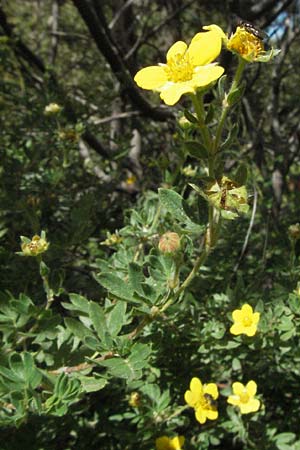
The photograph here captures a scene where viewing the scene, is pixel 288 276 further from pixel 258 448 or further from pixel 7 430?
pixel 7 430

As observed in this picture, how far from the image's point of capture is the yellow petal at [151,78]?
41.2 inches

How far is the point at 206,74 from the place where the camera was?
0.97m

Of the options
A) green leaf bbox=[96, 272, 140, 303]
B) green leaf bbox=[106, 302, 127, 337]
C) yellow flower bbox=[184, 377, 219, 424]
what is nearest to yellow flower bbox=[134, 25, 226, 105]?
green leaf bbox=[96, 272, 140, 303]

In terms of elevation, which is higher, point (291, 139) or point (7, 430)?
point (291, 139)

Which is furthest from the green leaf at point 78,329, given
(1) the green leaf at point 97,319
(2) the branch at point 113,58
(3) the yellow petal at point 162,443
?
(2) the branch at point 113,58

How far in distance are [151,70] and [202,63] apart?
12 cm

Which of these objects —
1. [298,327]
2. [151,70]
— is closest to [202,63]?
[151,70]

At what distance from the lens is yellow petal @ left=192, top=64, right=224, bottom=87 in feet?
3.08

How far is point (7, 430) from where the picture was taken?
155 centimetres

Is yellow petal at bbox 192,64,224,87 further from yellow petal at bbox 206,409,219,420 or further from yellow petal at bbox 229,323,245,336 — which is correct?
yellow petal at bbox 206,409,219,420

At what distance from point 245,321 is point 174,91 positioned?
2.46ft

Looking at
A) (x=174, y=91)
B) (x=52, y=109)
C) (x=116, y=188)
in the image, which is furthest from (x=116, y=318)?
(x=116, y=188)

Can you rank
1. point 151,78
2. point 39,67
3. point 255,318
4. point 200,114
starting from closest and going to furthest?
point 200,114 < point 151,78 < point 255,318 < point 39,67

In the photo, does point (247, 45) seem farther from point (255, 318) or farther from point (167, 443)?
point (167, 443)
